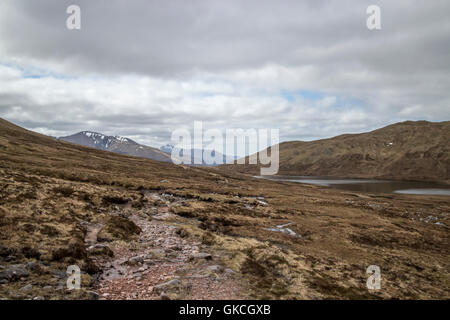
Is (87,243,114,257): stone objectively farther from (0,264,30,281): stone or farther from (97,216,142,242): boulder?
(0,264,30,281): stone

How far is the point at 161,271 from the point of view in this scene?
16250 millimetres

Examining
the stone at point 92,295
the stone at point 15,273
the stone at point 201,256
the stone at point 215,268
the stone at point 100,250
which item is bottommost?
the stone at point 215,268

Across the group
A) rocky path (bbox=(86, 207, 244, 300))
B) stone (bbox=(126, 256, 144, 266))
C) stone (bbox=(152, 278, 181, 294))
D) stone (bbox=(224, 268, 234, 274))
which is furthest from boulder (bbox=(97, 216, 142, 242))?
stone (bbox=(224, 268, 234, 274))

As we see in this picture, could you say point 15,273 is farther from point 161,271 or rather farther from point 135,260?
point 161,271

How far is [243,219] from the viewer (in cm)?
3850

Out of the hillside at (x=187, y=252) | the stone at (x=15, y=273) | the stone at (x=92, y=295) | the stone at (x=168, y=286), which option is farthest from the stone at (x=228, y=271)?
the stone at (x=15, y=273)

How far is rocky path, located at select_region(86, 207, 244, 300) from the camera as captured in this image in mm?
13461

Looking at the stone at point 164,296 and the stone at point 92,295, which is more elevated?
the stone at point 92,295

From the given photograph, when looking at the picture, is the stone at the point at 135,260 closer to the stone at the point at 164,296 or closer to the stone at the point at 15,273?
the stone at the point at 164,296

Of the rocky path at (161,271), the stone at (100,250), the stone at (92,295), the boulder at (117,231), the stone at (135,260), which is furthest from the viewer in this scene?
the boulder at (117,231)

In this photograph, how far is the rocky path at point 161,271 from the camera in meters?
13.5
